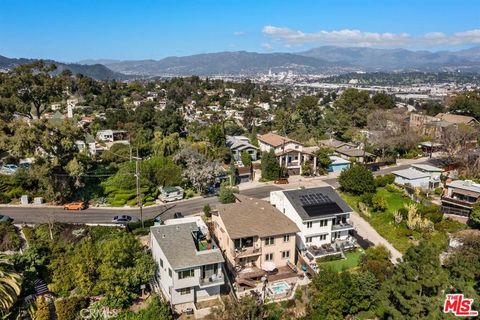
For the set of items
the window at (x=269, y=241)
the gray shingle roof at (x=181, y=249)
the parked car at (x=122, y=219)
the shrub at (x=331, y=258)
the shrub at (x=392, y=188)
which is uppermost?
the gray shingle roof at (x=181, y=249)

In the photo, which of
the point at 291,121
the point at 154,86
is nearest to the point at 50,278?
the point at 291,121

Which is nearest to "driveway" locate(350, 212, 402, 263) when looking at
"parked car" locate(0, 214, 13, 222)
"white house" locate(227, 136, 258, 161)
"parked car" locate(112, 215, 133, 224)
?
"parked car" locate(112, 215, 133, 224)

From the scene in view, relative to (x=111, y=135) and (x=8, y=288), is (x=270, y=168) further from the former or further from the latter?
(x=8, y=288)

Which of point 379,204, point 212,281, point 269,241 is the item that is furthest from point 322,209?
point 212,281

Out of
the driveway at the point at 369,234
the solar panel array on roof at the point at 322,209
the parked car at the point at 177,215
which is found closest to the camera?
the solar panel array on roof at the point at 322,209

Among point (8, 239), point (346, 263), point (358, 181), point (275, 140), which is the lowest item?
point (346, 263)

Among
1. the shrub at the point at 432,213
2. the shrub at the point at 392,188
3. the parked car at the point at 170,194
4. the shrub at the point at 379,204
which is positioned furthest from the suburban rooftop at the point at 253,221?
the shrub at the point at 392,188

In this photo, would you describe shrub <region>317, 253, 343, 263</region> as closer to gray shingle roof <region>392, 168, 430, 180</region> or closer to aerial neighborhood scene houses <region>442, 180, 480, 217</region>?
aerial neighborhood scene houses <region>442, 180, 480, 217</region>

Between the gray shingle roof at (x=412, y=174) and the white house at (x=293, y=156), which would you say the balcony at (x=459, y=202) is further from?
the white house at (x=293, y=156)
